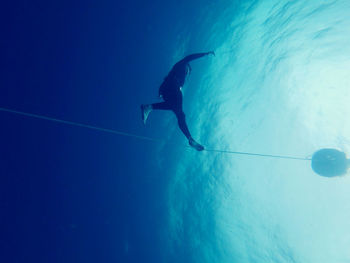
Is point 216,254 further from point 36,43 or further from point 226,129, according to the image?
point 36,43

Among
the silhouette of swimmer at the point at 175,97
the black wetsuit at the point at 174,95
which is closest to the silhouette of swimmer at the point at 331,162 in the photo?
the silhouette of swimmer at the point at 175,97

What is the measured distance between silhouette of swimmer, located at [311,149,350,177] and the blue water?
5.63m

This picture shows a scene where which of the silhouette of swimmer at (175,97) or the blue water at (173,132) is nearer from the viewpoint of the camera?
the silhouette of swimmer at (175,97)

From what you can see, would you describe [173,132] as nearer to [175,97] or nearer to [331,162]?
[175,97]

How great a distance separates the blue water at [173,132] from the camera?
11.0 m

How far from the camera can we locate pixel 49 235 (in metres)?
15.5

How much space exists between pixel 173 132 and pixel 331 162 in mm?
9058

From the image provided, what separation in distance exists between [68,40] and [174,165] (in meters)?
10.8

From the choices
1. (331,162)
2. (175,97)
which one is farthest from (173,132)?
(331,162)

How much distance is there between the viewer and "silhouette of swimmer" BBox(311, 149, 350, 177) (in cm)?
938

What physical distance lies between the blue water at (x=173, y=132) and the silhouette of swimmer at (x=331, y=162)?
18.5 feet

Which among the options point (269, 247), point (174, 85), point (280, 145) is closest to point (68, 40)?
point (174, 85)

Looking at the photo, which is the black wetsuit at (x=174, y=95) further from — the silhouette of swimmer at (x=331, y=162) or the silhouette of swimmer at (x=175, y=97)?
the silhouette of swimmer at (x=331, y=162)

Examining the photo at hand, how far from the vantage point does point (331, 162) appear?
9406 mm
